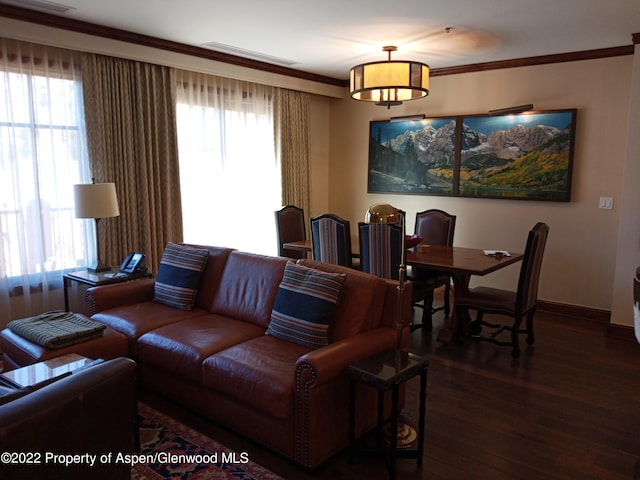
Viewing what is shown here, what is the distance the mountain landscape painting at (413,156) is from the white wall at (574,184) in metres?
0.17

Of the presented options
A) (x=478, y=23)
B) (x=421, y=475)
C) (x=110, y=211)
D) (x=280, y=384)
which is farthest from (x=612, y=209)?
(x=110, y=211)

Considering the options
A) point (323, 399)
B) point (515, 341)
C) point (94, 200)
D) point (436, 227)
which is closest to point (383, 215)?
point (323, 399)

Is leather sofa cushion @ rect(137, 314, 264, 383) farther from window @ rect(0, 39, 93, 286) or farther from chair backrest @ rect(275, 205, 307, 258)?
chair backrest @ rect(275, 205, 307, 258)

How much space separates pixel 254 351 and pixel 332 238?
68.2 inches

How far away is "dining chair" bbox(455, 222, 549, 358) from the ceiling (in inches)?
64.7

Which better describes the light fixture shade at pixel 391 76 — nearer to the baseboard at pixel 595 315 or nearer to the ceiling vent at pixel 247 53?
the ceiling vent at pixel 247 53

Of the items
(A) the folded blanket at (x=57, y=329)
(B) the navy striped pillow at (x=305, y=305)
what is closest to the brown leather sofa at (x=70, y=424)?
(B) the navy striped pillow at (x=305, y=305)

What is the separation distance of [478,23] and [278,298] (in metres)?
2.76

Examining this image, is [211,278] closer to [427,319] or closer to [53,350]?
[53,350]

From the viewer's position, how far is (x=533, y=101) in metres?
5.12

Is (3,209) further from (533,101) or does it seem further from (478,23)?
(533,101)

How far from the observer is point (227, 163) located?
216 inches

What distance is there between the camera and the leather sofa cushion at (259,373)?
2322mm

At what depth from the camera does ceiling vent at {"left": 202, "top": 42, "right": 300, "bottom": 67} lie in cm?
474
